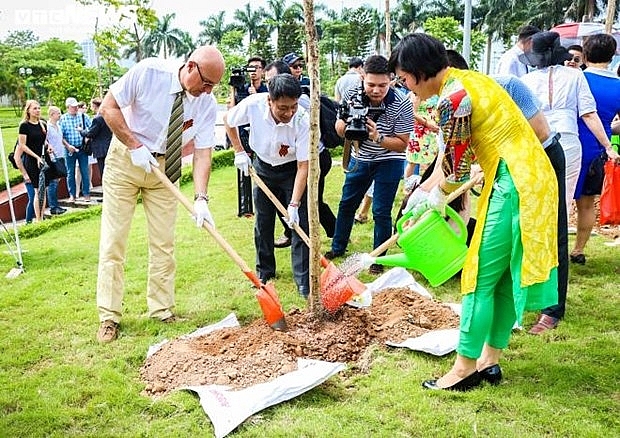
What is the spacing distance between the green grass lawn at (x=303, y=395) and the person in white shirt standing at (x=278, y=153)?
37 centimetres

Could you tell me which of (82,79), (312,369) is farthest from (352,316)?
(82,79)

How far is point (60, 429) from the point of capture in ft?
9.45

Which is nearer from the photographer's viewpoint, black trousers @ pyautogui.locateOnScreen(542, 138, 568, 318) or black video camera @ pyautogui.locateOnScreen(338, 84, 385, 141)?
black trousers @ pyautogui.locateOnScreen(542, 138, 568, 318)

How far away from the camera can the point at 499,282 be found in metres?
2.99

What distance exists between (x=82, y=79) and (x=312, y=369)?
2775 cm

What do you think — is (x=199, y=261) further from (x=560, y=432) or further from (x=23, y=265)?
(x=560, y=432)

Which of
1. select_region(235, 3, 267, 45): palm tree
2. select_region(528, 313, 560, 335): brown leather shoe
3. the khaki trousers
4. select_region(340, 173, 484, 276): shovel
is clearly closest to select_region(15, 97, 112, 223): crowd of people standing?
the khaki trousers

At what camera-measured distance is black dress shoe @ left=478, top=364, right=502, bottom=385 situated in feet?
10.2

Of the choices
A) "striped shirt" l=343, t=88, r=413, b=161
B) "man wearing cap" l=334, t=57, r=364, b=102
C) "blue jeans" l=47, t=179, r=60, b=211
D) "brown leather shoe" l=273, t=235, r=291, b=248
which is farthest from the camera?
"blue jeans" l=47, t=179, r=60, b=211

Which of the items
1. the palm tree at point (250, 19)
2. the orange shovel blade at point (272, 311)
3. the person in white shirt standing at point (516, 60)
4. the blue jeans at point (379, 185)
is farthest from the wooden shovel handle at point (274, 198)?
the palm tree at point (250, 19)

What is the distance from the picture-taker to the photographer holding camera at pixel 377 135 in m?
4.64

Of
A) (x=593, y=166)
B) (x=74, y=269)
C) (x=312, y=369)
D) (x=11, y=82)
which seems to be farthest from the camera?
(x=11, y=82)

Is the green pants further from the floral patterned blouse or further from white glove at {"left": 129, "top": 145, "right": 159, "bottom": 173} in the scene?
white glove at {"left": 129, "top": 145, "right": 159, "bottom": 173}

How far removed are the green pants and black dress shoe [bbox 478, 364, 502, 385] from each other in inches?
7.3
